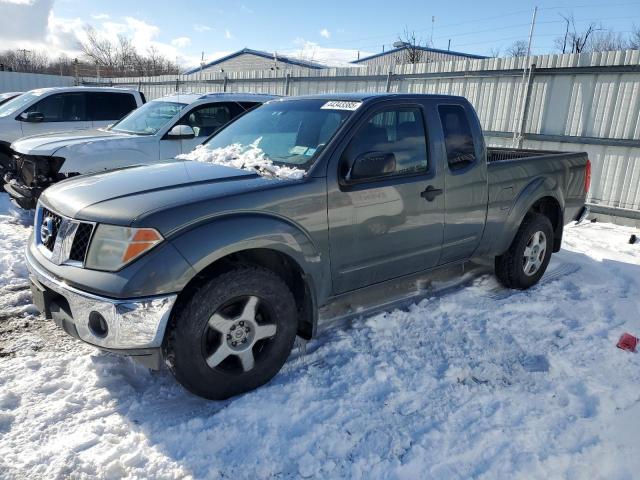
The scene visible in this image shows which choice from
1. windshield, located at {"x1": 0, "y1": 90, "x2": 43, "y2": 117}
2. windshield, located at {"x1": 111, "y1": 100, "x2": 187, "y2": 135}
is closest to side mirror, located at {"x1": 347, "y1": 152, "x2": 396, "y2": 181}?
windshield, located at {"x1": 111, "y1": 100, "x2": 187, "y2": 135}

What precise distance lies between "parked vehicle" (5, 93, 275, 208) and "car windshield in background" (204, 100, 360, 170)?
2303mm

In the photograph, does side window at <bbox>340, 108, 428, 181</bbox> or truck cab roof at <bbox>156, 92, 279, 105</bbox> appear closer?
side window at <bbox>340, 108, 428, 181</bbox>

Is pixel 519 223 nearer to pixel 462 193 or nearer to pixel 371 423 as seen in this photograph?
pixel 462 193

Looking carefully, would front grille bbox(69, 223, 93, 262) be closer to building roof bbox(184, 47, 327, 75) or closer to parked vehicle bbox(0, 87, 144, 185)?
parked vehicle bbox(0, 87, 144, 185)

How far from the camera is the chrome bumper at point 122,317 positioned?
8.30 ft

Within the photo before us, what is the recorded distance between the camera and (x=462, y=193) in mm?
4086

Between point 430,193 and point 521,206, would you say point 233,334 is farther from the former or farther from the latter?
point 521,206

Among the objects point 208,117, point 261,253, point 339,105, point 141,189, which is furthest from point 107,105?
point 261,253

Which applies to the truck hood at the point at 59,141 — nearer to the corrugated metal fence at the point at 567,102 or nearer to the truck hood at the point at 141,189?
the truck hood at the point at 141,189

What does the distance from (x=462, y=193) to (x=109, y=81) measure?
2300cm

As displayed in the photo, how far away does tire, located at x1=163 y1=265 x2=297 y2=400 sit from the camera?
271 centimetres

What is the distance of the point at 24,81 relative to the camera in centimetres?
2305

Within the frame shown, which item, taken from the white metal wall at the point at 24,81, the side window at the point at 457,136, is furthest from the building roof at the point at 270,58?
the side window at the point at 457,136

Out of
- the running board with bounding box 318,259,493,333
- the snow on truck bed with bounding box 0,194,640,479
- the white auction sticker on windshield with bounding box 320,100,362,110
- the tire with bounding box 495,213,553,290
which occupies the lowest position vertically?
the snow on truck bed with bounding box 0,194,640,479
